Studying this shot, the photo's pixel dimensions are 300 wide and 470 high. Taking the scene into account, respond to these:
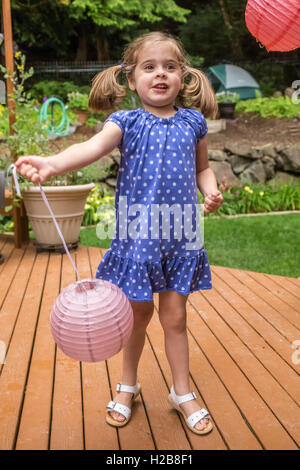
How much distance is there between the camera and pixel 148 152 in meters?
1.59

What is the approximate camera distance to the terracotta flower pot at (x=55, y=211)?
3.90 meters

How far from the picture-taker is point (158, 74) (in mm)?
1568

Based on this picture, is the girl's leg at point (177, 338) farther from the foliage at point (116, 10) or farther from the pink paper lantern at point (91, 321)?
the foliage at point (116, 10)

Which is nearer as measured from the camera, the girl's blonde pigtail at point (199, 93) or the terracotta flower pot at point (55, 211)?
the girl's blonde pigtail at point (199, 93)

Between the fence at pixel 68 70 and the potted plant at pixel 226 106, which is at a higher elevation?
the fence at pixel 68 70

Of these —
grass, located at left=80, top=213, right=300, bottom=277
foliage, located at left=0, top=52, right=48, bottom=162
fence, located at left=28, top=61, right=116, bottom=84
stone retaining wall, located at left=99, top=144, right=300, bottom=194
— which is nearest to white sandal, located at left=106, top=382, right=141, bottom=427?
grass, located at left=80, top=213, right=300, bottom=277

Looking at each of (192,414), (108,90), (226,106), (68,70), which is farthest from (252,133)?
(192,414)

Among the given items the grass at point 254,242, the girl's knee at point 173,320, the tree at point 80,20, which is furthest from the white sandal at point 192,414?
the tree at point 80,20

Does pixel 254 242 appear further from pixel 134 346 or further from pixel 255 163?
pixel 134 346

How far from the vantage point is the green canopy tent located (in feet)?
32.4

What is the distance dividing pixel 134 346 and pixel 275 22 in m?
1.59

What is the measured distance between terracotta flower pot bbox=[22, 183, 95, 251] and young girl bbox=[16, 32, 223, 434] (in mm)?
2209

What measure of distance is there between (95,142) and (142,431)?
0.99 meters

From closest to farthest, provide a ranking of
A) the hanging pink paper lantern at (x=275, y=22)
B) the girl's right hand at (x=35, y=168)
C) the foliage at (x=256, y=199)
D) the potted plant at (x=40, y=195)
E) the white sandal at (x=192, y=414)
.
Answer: the girl's right hand at (x=35, y=168), the white sandal at (x=192, y=414), the hanging pink paper lantern at (x=275, y=22), the potted plant at (x=40, y=195), the foliage at (x=256, y=199)
